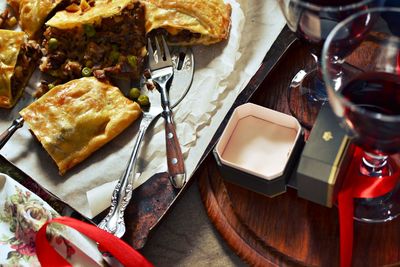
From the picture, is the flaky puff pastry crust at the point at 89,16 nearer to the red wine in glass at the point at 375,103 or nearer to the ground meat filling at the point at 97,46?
the ground meat filling at the point at 97,46

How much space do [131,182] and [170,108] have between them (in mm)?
220

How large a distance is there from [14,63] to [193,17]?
48 cm

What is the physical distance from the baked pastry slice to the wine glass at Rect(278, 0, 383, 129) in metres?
0.70

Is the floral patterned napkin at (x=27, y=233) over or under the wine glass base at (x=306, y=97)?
under

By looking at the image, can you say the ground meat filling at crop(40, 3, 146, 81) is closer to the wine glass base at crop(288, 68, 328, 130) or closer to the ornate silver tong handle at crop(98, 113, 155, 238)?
the ornate silver tong handle at crop(98, 113, 155, 238)

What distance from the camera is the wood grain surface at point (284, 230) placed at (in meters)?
1.18

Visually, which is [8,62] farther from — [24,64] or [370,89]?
[370,89]

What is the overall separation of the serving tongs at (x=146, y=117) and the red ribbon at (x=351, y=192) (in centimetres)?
45

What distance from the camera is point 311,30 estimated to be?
119cm

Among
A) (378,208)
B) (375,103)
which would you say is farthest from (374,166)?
(375,103)

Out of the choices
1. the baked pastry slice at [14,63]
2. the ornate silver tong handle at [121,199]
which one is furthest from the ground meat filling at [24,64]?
the ornate silver tong handle at [121,199]

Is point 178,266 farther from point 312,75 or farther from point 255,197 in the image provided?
point 312,75

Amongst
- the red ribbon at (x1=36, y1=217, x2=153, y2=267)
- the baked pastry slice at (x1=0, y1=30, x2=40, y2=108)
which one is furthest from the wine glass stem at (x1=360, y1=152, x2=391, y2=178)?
the baked pastry slice at (x1=0, y1=30, x2=40, y2=108)

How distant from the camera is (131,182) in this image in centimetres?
137
